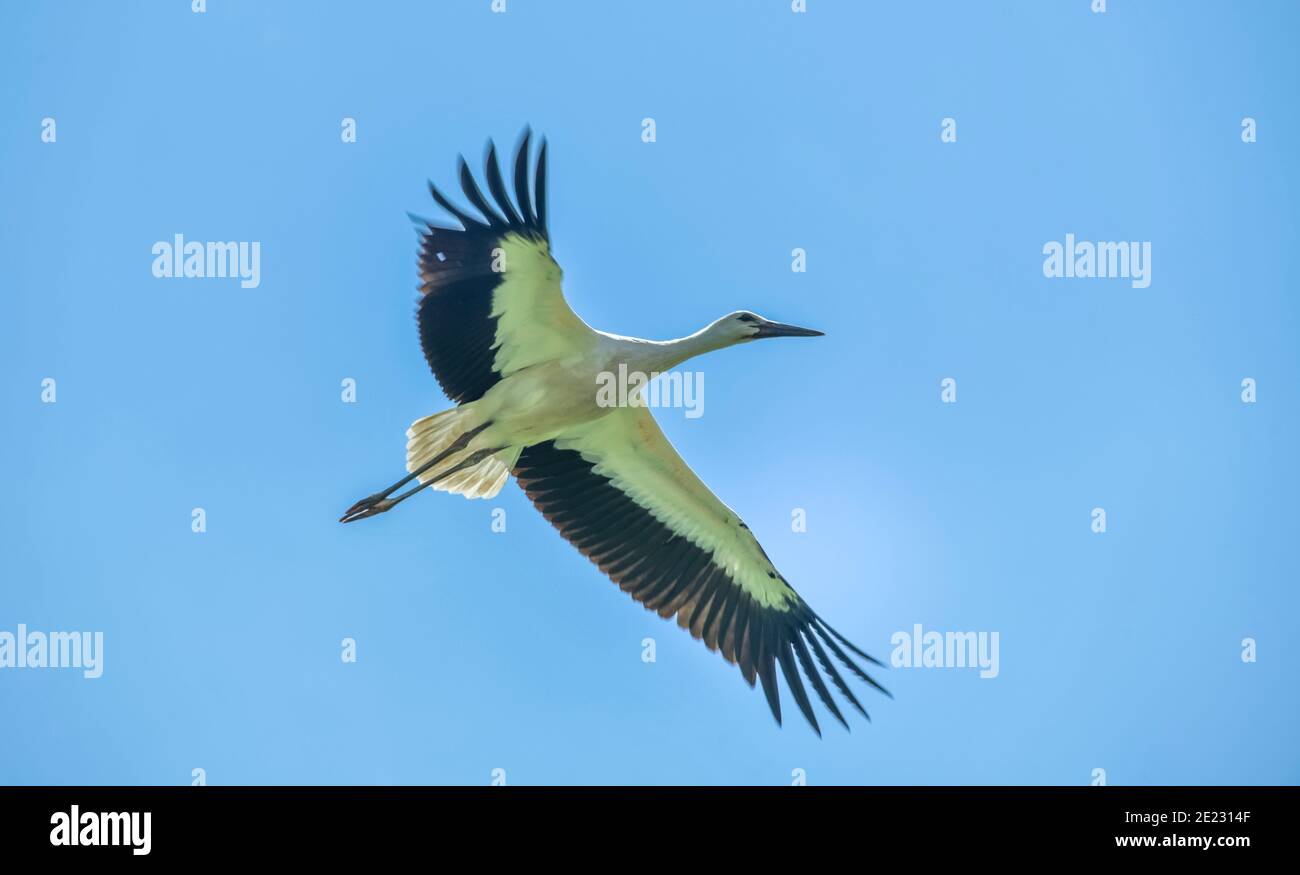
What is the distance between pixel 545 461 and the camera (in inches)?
429

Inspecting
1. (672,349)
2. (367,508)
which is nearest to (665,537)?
(672,349)

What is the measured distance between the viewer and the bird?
978 cm

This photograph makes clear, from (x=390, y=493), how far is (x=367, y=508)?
0.26 m

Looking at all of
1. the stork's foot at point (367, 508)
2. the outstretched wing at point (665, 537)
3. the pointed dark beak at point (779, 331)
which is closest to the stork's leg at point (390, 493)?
the stork's foot at point (367, 508)

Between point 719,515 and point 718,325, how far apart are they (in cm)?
136

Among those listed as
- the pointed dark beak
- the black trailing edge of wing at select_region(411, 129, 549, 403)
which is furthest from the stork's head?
the black trailing edge of wing at select_region(411, 129, 549, 403)

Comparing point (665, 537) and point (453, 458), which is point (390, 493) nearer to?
point (453, 458)

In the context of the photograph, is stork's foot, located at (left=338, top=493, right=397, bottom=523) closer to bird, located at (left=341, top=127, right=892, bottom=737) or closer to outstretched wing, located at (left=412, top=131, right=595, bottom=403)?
bird, located at (left=341, top=127, right=892, bottom=737)

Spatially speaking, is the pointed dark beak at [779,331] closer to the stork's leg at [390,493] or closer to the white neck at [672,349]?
the white neck at [672,349]

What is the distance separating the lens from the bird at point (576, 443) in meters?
9.78

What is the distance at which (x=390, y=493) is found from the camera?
10.6 m

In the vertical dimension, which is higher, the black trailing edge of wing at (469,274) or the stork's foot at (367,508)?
the black trailing edge of wing at (469,274)
